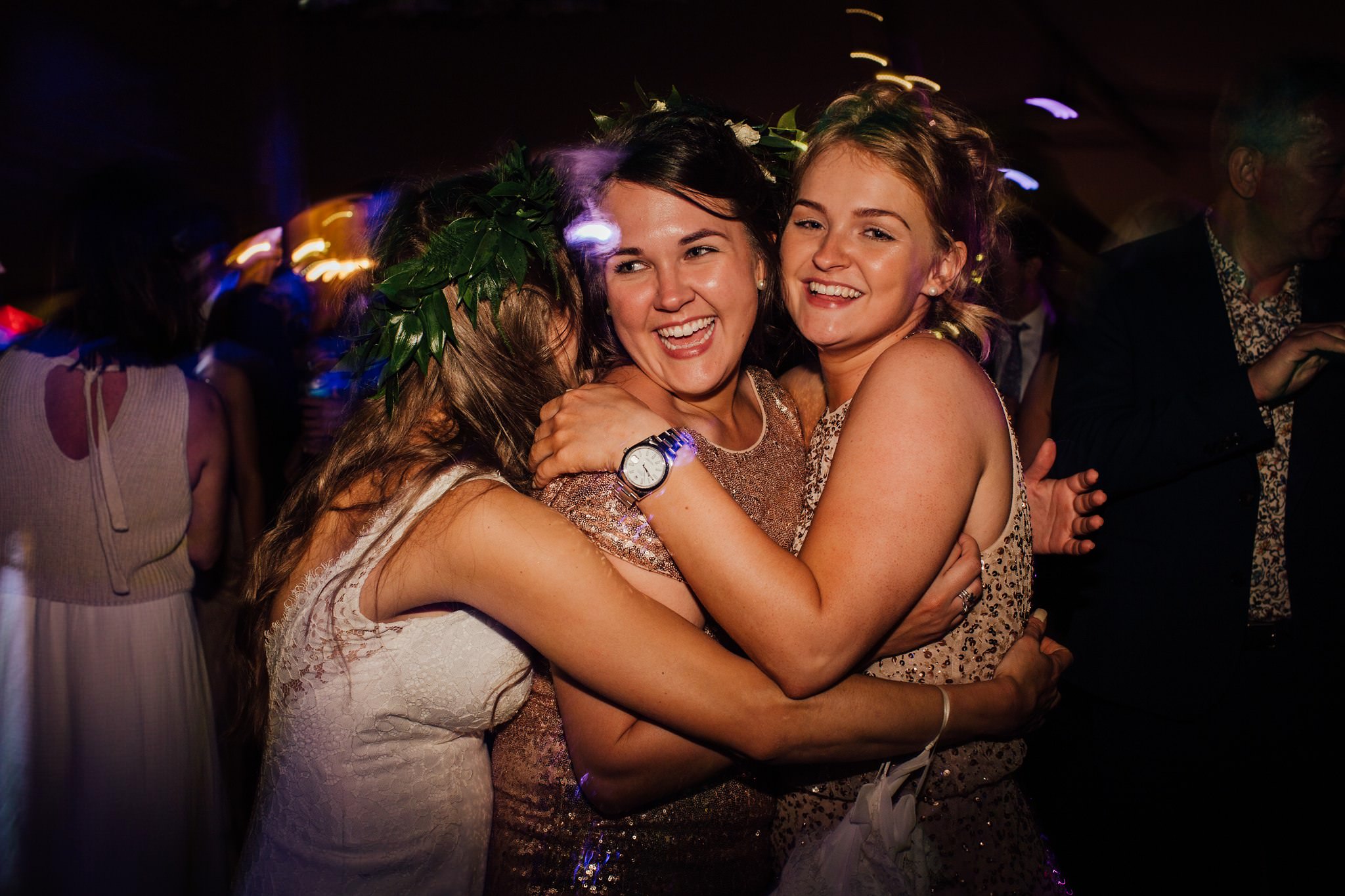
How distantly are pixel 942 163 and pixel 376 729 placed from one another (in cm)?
145

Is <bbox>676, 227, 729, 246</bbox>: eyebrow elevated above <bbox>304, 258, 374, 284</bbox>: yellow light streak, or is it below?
above

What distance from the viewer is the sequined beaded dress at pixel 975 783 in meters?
1.34

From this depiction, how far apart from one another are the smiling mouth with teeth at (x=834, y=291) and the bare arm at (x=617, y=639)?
69 centimetres

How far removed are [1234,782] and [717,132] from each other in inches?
85.0

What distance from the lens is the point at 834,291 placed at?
147cm

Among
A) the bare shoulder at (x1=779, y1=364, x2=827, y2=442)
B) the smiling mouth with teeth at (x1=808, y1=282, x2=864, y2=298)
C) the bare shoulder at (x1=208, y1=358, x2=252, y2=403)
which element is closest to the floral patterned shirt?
the bare shoulder at (x1=779, y1=364, x2=827, y2=442)

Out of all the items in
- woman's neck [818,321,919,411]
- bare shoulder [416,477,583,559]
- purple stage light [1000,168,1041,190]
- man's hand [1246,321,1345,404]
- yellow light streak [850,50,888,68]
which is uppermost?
yellow light streak [850,50,888,68]

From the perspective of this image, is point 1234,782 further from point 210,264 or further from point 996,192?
point 210,264

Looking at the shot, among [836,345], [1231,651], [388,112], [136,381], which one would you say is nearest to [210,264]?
[136,381]

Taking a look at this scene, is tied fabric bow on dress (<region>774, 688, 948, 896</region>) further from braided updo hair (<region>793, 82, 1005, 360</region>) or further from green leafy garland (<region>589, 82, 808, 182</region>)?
green leafy garland (<region>589, 82, 808, 182</region>)

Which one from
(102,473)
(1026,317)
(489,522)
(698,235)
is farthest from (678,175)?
(1026,317)

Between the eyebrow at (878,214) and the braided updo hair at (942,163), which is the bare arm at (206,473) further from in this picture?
the eyebrow at (878,214)

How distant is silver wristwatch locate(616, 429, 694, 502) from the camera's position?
117cm

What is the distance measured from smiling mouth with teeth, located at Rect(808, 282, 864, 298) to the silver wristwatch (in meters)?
0.48
